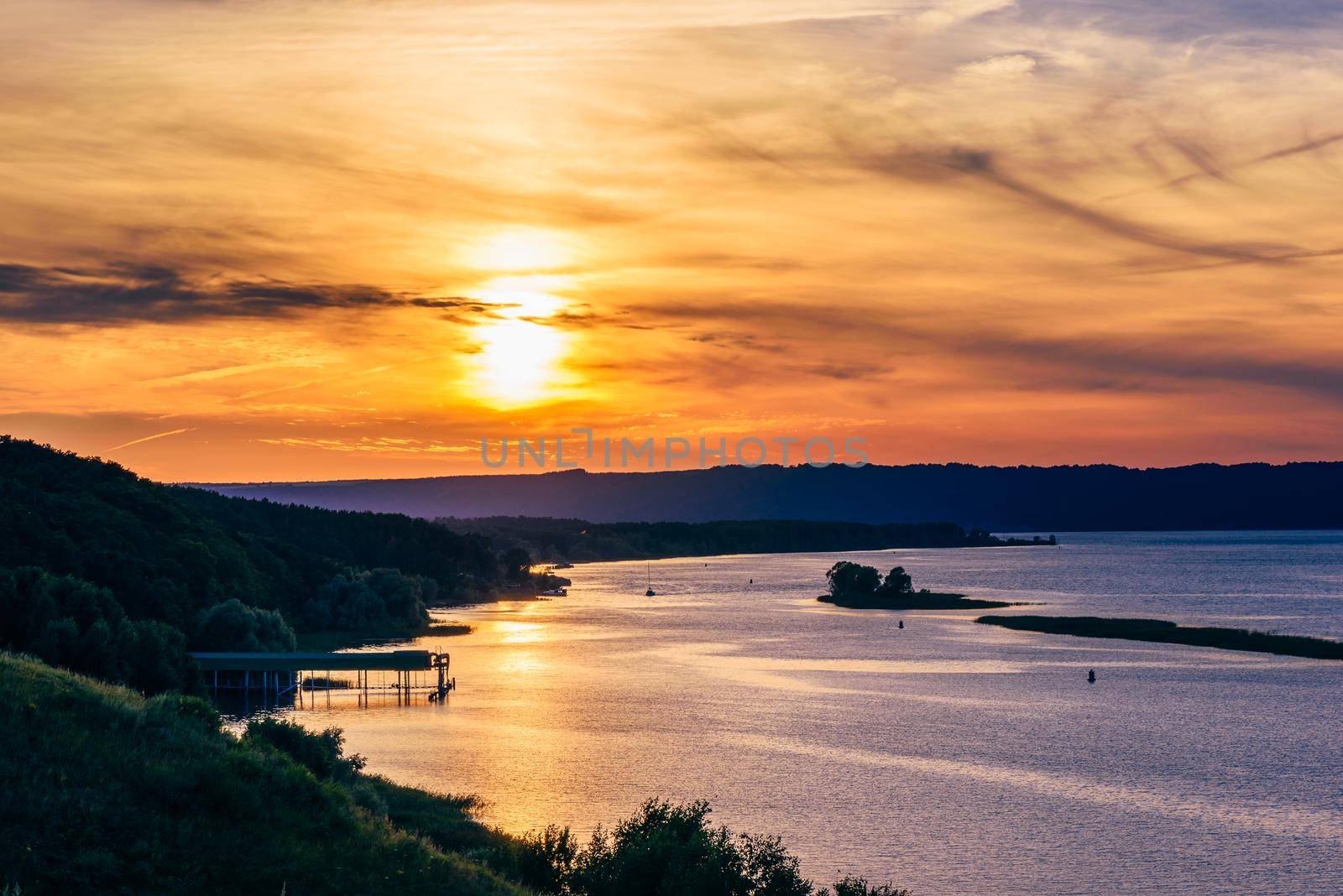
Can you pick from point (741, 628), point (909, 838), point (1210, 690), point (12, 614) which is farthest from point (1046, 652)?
point (12, 614)

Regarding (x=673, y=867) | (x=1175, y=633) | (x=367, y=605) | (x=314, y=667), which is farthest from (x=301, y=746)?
(x=1175, y=633)

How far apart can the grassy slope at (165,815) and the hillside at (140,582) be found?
174 feet

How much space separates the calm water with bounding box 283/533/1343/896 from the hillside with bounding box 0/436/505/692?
679 inches

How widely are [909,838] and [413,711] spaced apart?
185 feet

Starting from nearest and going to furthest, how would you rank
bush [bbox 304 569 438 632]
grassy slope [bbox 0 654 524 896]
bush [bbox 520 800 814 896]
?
grassy slope [bbox 0 654 524 896] < bush [bbox 520 800 814 896] < bush [bbox 304 569 438 632]

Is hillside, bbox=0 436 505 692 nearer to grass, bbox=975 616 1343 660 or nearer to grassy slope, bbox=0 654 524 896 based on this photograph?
grassy slope, bbox=0 654 524 896

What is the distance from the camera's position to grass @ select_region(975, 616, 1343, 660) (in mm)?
132625

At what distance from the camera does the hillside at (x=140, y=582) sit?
295ft

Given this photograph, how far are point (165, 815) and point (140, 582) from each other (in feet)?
342

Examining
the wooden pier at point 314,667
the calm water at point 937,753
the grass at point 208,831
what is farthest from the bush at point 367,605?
the grass at point 208,831

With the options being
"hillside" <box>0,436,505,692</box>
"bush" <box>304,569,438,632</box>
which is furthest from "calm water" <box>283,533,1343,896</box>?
"bush" <box>304,569,438,632</box>

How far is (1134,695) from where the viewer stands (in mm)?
103500

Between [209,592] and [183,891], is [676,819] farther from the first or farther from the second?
[209,592]

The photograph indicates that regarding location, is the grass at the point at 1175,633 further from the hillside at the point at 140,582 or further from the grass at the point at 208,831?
the grass at the point at 208,831
